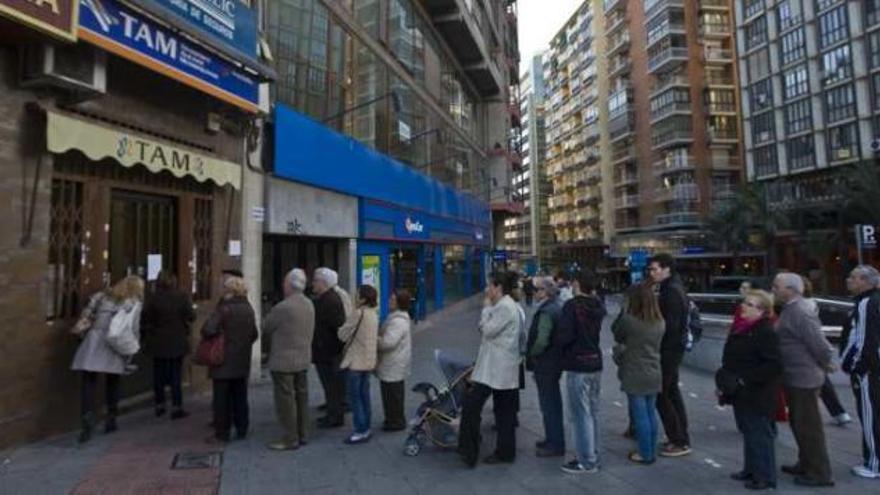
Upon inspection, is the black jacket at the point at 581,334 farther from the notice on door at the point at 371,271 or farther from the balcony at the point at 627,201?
the balcony at the point at 627,201

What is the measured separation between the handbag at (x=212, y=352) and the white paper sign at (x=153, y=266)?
2.35m

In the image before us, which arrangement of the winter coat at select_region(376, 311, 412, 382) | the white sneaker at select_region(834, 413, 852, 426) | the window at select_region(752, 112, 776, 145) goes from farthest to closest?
the window at select_region(752, 112, 776, 145) < the white sneaker at select_region(834, 413, 852, 426) < the winter coat at select_region(376, 311, 412, 382)

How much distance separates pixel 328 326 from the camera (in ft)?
23.8

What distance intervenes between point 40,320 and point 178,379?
176 centimetres

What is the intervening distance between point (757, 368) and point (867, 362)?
1.16 m

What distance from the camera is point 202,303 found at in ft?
31.0

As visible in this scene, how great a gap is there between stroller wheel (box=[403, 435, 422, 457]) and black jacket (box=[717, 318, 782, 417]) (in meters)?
2.89

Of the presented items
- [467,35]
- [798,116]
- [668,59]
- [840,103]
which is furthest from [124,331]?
[668,59]

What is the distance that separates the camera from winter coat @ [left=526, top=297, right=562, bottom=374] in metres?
6.12

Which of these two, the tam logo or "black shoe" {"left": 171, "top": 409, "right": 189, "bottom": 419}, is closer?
"black shoe" {"left": 171, "top": 409, "right": 189, "bottom": 419}

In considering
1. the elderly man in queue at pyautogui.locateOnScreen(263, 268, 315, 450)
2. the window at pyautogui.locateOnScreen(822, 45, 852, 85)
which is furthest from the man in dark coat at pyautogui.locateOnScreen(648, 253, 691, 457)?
the window at pyautogui.locateOnScreen(822, 45, 852, 85)

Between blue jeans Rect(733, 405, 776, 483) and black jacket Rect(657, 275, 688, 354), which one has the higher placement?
black jacket Rect(657, 275, 688, 354)

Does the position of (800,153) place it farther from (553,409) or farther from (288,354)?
(288,354)

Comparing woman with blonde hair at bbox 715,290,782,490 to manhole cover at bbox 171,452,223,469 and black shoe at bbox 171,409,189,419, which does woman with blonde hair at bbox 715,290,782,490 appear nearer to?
manhole cover at bbox 171,452,223,469
